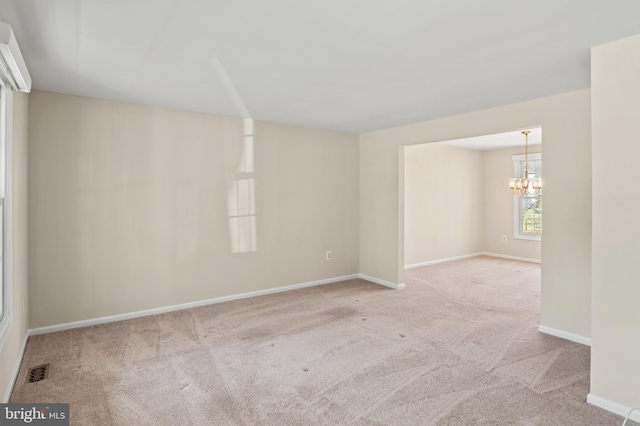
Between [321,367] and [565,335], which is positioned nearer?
[321,367]

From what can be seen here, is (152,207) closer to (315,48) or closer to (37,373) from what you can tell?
(37,373)

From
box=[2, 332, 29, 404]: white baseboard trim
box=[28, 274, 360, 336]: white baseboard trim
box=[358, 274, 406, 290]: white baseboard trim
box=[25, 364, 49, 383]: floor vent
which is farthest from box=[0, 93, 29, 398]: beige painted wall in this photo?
box=[358, 274, 406, 290]: white baseboard trim

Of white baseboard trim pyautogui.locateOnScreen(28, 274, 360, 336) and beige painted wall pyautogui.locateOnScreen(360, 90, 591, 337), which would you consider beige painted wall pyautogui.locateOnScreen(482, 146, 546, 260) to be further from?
white baseboard trim pyautogui.locateOnScreen(28, 274, 360, 336)

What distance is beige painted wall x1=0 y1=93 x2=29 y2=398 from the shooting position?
2.44 meters

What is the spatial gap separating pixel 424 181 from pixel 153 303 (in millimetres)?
5128

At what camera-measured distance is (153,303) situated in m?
3.94

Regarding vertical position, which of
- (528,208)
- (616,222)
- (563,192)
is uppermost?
(563,192)

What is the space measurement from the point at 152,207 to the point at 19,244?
1.26m

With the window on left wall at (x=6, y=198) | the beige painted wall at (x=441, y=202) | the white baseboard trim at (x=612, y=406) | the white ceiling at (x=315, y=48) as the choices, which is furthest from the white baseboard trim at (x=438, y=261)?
the window on left wall at (x=6, y=198)

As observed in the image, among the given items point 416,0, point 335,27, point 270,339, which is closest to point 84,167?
point 270,339

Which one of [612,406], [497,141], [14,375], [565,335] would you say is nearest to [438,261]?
[497,141]

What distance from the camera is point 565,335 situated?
129 inches

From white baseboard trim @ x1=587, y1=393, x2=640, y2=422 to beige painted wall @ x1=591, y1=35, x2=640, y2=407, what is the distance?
0.02 metres

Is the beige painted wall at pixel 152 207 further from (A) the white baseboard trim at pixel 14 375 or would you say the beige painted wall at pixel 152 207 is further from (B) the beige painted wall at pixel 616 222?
(B) the beige painted wall at pixel 616 222
